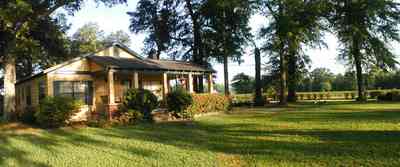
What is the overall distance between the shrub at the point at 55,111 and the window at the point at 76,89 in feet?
13.2

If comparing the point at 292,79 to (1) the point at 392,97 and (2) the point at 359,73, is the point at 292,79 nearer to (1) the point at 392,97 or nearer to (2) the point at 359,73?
(2) the point at 359,73

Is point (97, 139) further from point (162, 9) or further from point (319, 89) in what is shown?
point (319, 89)

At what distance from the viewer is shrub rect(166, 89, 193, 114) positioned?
54.7 ft

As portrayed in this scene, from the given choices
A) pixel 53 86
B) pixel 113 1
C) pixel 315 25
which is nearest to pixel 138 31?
pixel 113 1

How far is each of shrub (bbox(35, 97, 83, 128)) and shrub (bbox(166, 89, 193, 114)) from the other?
4.89 meters

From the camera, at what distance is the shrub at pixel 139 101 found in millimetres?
15305

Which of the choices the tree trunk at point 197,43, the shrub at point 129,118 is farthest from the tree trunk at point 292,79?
the shrub at point 129,118

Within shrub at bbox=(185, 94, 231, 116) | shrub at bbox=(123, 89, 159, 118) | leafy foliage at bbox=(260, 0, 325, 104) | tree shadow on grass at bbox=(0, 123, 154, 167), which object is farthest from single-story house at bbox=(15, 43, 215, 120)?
leafy foliage at bbox=(260, 0, 325, 104)

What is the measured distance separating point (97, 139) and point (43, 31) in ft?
59.7

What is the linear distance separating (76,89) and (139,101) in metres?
5.45

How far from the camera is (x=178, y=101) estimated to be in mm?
16672

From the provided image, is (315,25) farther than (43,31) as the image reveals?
Yes

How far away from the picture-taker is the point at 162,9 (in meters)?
30.0

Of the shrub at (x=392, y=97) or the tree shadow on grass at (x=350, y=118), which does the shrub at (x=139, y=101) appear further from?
the shrub at (x=392, y=97)
